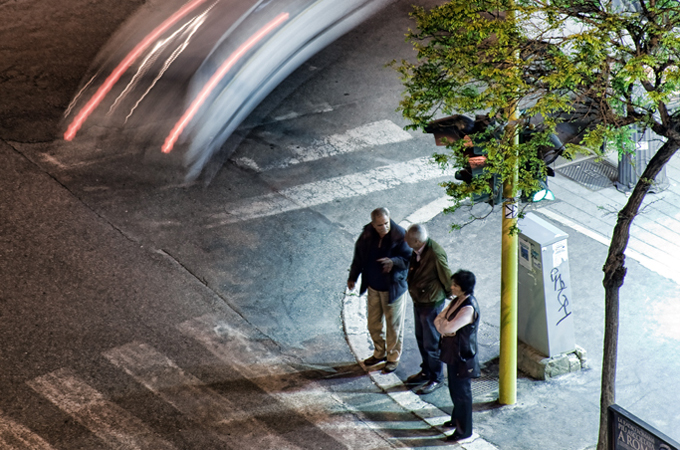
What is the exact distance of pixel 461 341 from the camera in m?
7.64

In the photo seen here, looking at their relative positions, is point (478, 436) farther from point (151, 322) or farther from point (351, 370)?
point (151, 322)

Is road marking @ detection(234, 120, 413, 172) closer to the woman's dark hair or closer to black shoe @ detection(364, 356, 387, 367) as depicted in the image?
black shoe @ detection(364, 356, 387, 367)

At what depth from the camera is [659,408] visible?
8.48 metres

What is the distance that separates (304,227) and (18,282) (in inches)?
141

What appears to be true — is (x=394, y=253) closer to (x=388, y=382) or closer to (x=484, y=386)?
(x=388, y=382)

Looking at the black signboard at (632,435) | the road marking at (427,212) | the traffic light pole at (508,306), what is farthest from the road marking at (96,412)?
the road marking at (427,212)

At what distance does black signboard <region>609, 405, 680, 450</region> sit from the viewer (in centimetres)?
Result: 583

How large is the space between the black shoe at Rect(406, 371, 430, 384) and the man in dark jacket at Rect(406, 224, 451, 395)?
21mm

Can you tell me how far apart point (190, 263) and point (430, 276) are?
340 centimetres

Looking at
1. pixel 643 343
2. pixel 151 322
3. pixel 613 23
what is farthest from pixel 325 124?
pixel 613 23

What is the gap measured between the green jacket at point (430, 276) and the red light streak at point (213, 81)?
210 inches

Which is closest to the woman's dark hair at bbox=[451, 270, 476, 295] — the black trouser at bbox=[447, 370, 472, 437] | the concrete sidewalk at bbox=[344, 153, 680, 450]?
the black trouser at bbox=[447, 370, 472, 437]

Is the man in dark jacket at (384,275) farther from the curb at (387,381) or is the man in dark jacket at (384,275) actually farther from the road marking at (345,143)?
the road marking at (345,143)

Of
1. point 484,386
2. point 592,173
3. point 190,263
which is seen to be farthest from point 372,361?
point 592,173
